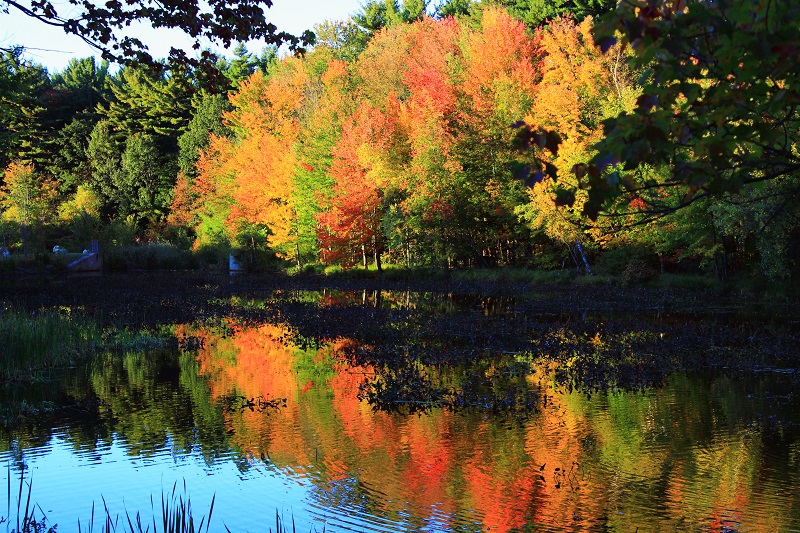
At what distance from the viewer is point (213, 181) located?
60.7 m

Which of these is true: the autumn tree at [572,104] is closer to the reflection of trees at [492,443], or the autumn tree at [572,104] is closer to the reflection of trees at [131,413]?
the reflection of trees at [492,443]

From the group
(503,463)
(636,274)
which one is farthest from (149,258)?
(503,463)

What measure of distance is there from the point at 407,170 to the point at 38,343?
2769 centimetres

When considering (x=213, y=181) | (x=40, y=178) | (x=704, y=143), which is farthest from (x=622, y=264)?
(x=40, y=178)

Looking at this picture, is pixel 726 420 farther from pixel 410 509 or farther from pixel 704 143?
pixel 704 143

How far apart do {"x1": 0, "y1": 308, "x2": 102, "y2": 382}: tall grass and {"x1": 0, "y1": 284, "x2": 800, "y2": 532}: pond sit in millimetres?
571

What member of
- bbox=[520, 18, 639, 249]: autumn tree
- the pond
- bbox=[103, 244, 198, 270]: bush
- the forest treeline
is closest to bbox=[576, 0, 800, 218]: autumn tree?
the pond

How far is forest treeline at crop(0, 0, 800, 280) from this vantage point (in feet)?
100

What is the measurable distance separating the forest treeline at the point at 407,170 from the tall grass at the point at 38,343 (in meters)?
5.85

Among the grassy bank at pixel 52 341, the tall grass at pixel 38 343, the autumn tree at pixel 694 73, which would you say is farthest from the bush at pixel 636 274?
the autumn tree at pixel 694 73

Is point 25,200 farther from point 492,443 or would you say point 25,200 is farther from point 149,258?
point 492,443

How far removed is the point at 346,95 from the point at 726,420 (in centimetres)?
4209

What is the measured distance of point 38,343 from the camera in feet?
46.0

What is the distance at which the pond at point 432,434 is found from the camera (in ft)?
23.7
